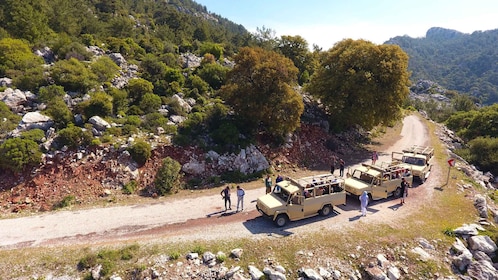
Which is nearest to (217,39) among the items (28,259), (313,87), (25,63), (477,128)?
(313,87)

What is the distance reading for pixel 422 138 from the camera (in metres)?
42.3

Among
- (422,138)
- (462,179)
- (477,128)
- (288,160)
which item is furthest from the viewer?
(477,128)

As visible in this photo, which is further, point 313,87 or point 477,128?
point 477,128

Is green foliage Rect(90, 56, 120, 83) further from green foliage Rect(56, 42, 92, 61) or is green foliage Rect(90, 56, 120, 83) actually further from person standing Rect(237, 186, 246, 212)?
person standing Rect(237, 186, 246, 212)

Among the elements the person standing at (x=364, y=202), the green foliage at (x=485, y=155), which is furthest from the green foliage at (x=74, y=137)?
the green foliage at (x=485, y=155)

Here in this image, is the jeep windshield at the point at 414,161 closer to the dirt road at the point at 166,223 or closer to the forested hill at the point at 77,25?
the dirt road at the point at 166,223

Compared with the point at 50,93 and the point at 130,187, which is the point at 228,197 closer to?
the point at 130,187

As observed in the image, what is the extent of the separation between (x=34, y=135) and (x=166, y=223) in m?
12.2

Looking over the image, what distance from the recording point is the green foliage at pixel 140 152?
21172 millimetres

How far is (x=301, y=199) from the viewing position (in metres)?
16.2

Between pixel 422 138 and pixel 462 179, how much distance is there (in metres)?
19.2

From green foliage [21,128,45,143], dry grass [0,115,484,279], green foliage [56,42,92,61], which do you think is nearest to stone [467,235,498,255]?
dry grass [0,115,484,279]

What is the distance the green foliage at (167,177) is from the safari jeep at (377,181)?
12232 millimetres

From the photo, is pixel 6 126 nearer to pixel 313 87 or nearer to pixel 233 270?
pixel 233 270
